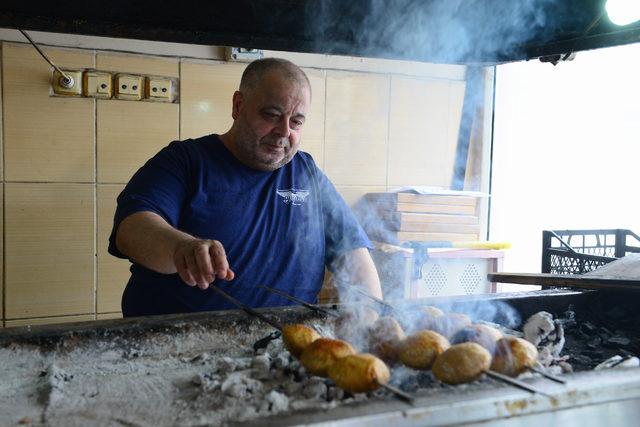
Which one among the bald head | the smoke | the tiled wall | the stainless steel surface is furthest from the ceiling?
the tiled wall

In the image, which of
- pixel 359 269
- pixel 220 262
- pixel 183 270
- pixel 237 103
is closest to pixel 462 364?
pixel 220 262

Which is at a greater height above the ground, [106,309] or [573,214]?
[573,214]

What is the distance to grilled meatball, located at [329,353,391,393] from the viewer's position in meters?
1.34

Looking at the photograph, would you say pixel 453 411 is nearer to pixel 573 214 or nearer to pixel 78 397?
pixel 78 397

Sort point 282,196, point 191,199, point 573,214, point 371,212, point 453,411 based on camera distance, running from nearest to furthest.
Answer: point 453,411 → point 191,199 → point 282,196 → point 371,212 → point 573,214

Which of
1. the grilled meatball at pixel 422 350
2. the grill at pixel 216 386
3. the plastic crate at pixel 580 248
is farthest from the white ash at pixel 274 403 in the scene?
the plastic crate at pixel 580 248

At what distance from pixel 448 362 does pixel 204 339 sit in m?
0.83

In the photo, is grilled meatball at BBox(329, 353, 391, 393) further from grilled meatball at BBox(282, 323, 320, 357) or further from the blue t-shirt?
the blue t-shirt

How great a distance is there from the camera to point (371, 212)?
436 cm

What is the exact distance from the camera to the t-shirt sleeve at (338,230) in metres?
2.78

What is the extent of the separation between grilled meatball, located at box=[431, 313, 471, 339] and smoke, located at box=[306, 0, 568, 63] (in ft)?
3.36

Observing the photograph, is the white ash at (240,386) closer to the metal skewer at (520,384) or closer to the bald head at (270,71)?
the metal skewer at (520,384)

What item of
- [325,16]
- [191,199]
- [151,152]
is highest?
[325,16]

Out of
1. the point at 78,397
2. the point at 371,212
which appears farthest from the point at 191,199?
the point at 371,212
